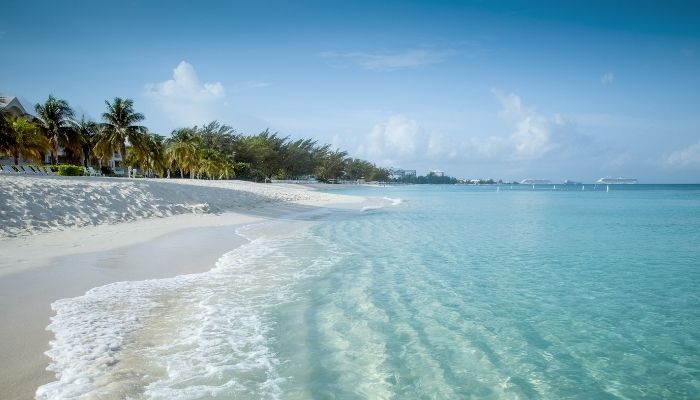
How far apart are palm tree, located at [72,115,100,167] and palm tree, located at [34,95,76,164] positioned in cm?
129

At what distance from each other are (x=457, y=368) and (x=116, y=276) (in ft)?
23.4

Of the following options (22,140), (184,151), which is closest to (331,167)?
(184,151)

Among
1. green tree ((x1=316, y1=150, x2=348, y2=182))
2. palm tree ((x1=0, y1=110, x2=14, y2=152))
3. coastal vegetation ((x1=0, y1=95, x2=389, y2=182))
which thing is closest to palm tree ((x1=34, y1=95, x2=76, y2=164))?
coastal vegetation ((x1=0, y1=95, x2=389, y2=182))

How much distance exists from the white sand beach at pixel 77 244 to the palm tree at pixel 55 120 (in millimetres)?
38217

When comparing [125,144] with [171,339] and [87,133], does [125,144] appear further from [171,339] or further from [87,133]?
[171,339]

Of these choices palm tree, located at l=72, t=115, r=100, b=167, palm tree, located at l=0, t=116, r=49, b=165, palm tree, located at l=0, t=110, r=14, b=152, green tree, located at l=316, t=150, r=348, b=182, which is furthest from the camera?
green tree, located at l=316, t=150, r=348, b=182

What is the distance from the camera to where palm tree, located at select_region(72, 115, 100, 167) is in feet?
178

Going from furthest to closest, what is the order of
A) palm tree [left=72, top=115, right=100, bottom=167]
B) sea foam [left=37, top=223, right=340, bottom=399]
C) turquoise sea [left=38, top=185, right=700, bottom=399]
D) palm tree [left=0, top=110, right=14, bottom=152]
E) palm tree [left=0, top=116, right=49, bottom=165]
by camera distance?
palm tree [left=72, top=115, right=100, bottom=167] < palm tree [left=0, top=116, right=49, bottom=165] < palm tree [left=0, top=110, right=14, bottom=152] < turquoise sea [left=38, top=185, right=700, bottom=399] < sea foam [left=37, top=223, right=340, bottom=399]

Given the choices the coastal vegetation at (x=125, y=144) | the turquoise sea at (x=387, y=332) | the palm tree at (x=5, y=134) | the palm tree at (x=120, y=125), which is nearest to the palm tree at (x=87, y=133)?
the coastal vegetation at (x=125, y=144)

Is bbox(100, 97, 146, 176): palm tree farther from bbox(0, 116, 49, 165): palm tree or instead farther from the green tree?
the green tree

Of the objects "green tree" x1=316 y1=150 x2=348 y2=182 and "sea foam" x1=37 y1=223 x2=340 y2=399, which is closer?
"sea foam" x1=37 y1=223 x2=340 y2=399

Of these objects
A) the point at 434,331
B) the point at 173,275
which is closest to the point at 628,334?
the point at 434,331

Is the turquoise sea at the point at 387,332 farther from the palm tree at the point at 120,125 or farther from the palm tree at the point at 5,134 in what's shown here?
the palm tree at the point at 120,125

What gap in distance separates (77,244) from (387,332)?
31.8ft
